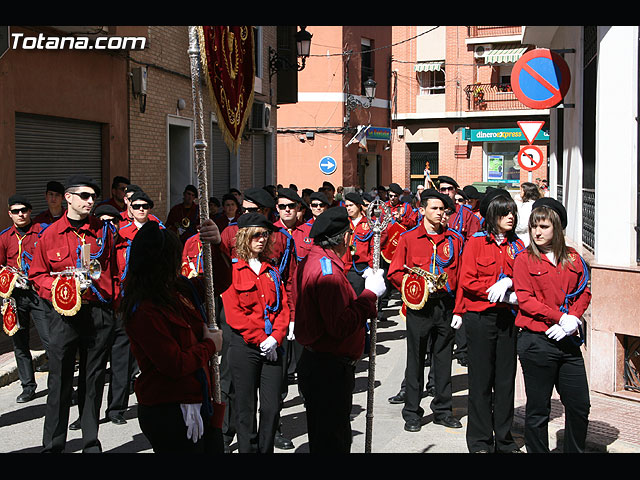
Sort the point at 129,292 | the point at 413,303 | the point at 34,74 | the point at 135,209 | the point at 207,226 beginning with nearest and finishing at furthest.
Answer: the point at 129,292 → the point at 207,226 → the point at 413,303 → the point at 135,209 → the point at 34,74

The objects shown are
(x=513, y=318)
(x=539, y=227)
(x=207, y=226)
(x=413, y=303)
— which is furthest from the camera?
(x=413, y=303)

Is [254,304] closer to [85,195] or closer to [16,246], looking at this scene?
[85,195]

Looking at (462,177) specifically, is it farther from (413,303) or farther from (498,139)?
(413,303)

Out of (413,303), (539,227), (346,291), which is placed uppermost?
(539,227)

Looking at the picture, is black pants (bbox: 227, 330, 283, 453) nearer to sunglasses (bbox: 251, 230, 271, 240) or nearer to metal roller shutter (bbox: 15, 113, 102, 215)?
sunglasses (bbox: 251, 230, 271, 240)

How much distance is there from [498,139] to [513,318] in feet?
117

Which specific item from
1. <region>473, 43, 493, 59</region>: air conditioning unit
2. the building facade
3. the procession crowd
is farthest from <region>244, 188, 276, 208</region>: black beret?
<region>473, 43, 493, 59</region>: air conditioning unit

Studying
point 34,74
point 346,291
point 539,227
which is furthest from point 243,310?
point 34,74

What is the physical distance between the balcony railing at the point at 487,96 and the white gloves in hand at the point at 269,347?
36681mm

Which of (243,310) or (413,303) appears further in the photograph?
(413,303)

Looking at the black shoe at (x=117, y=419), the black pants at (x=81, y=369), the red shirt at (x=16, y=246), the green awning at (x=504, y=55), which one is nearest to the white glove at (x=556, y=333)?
the black pants at (x=81, y=369)

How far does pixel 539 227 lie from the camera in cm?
569

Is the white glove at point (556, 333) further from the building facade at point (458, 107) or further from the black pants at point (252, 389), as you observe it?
the building facade at point (458, 107)

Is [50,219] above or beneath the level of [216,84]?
beneath
